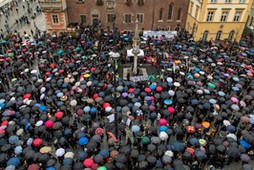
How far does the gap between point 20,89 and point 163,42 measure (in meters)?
20.9

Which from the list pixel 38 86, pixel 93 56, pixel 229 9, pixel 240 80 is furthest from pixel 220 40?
pixel 38 86

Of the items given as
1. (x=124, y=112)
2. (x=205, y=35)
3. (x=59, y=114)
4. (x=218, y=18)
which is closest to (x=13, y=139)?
(x=59, y=114)

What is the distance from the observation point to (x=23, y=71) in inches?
947

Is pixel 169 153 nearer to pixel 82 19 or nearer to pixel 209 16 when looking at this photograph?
pixel 209 16

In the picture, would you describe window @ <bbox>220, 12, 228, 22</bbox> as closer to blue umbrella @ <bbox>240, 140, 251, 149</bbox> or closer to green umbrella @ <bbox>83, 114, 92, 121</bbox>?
blue umbrella @ <bbox>240, 140, 251, 149</bbox>

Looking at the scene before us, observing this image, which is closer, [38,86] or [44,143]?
[44,143]

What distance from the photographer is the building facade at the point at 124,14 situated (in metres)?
37.3

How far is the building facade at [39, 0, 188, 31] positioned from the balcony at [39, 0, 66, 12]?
2.24 feet

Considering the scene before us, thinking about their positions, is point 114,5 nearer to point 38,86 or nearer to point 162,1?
point 162,1

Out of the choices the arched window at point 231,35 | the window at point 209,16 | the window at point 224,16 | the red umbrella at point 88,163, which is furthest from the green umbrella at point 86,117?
the arched window at point 231,35

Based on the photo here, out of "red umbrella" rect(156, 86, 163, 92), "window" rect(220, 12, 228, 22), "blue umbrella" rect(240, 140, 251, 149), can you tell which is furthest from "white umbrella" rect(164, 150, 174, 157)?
"window" rect(220, 12, 228, 22)

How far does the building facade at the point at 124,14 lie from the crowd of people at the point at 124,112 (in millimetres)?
9928

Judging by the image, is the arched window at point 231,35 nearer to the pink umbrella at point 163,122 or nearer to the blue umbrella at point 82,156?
the pink umbrella at point 163,122

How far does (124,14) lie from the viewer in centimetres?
3881
